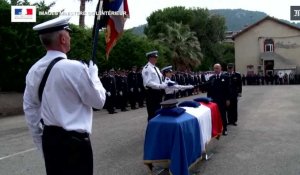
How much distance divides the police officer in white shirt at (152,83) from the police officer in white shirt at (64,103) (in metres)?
5.86

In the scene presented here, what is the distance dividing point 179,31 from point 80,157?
166 ft

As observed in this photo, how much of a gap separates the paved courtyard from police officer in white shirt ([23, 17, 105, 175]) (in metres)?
4.06

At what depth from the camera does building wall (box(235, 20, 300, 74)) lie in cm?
6862

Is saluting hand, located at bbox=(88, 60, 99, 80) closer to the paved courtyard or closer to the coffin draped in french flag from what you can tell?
the coffin draped in french flag

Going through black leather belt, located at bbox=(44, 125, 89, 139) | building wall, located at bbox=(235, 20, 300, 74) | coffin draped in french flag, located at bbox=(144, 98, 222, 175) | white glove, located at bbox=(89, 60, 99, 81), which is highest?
building wall, located at bbox=(235, 20, 300, 74)

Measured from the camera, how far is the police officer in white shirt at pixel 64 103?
3.57 meters

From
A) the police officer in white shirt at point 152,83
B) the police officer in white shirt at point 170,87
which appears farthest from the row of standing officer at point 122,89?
the police officer in white shirt at point 152,83

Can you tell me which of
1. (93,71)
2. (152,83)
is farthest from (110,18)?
(152,83)

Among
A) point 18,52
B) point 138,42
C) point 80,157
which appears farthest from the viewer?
point 138,42

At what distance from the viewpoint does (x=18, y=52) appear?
2114 centimetres

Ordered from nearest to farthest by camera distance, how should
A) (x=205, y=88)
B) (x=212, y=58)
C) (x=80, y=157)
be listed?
(x=80, y=157), (x=205, y=88), (x=212, y=58)

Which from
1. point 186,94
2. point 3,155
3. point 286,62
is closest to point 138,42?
point 186,94

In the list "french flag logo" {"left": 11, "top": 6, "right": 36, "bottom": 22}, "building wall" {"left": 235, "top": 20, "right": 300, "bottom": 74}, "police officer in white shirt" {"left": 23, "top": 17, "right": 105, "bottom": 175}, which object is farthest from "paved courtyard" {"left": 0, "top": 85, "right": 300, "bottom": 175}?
"building wall" {"left": 235, "top": 20, "right": 300, "bottom": 74}

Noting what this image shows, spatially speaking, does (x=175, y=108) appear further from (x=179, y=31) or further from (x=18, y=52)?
(x=179, y=31)
